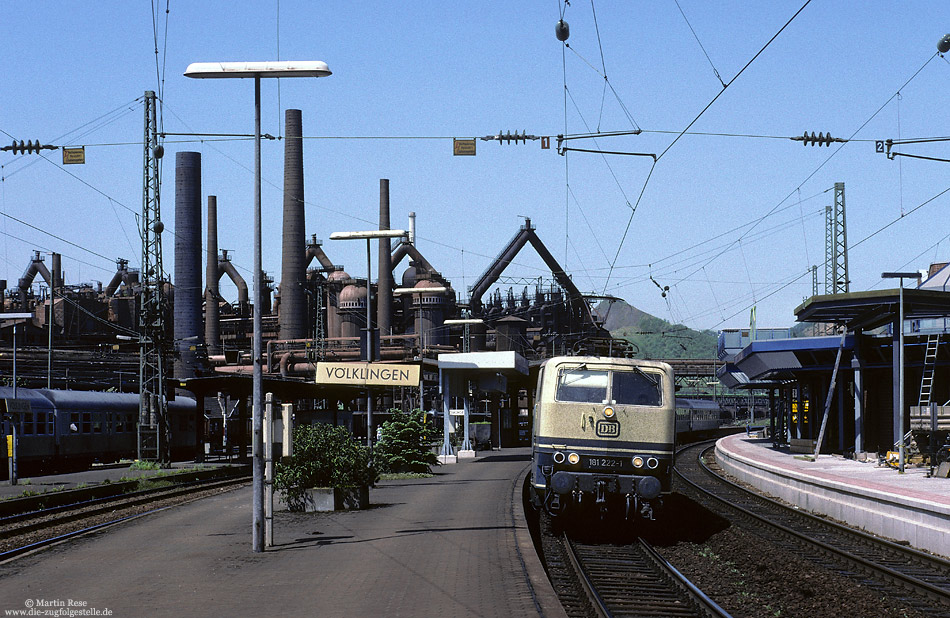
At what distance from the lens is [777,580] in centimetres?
1430

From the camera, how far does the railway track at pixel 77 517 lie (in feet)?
60.0

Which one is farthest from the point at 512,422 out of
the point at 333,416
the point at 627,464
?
the point at 627,464

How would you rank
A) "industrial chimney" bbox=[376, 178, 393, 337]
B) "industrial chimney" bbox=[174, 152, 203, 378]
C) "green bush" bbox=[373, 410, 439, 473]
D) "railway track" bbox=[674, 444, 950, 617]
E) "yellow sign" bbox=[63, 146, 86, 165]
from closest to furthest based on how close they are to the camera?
1. "railway track" bbox=[674, 444, 950, 617]
2. "yellow sign" bbox=[63, 146, 86, 165]
3. "green bush" bbox=[373, 410, 439, 473]
4. "industrial chimney" bbox=[174, 152, 203, 378]
5. "industrial chimney" bbox=[376, 178, 393, 337]

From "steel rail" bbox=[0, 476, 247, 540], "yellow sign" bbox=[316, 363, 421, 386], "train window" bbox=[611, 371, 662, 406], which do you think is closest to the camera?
"train window" bbox=[611, 371, 662, 406]

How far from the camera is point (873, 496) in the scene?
64.4ft

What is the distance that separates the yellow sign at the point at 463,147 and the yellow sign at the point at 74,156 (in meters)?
10.2

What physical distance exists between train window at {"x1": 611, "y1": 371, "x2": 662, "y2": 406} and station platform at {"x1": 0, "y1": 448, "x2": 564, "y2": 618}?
9.52ft

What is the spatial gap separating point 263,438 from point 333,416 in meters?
38.8

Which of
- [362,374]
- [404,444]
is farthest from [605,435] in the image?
[404,444]

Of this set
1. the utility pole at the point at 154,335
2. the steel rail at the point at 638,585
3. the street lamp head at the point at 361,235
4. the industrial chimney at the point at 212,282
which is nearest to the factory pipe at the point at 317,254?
the industrial chimney at the point at 212,282

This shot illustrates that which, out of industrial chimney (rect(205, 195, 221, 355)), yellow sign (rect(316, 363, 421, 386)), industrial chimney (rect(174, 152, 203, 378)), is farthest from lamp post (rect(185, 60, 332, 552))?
industrial chimney (rect(205, 195, 221, 355))

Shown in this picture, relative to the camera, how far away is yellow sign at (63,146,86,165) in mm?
27203

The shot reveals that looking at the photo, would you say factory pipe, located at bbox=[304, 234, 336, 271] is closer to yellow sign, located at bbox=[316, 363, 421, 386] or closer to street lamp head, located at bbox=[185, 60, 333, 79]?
yellow sign, located at bbox=[316, 363, 421, 386]

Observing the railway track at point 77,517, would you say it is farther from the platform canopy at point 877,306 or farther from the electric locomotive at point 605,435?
the platform canopy at point 877,306
